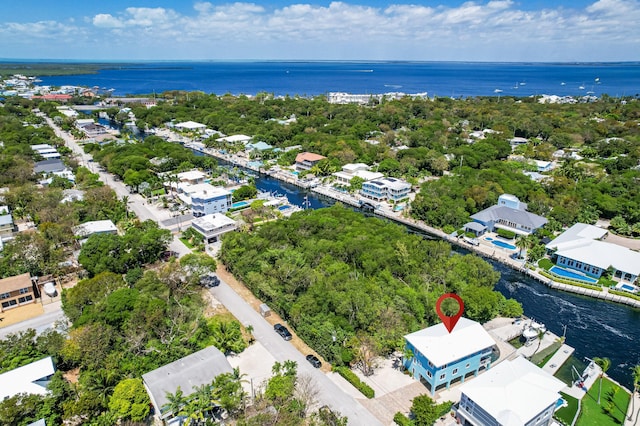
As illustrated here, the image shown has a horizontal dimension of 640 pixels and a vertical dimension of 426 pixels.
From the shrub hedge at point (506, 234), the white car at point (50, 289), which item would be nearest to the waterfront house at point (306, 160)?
the shrub hedge at point (506, 234)

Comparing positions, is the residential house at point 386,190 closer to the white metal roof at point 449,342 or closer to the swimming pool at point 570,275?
the swimming pool at point 570,275

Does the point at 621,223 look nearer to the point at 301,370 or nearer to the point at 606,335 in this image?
the point at 606,335

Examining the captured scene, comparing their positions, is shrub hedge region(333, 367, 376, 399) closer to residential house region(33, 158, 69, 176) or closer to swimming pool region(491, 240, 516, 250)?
swimming pool region(491, 240, 516, 250)

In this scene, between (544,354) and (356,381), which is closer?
(356,381)

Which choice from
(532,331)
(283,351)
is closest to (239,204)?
(283,351)

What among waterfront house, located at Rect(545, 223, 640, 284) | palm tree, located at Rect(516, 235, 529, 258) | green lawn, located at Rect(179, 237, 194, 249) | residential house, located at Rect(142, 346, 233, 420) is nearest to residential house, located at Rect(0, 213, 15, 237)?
green lawn, located at Rect(179, 237, 194, 249)

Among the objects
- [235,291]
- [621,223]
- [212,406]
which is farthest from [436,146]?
[212,406]

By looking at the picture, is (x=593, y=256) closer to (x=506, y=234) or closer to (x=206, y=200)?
(x=506, y=234)
